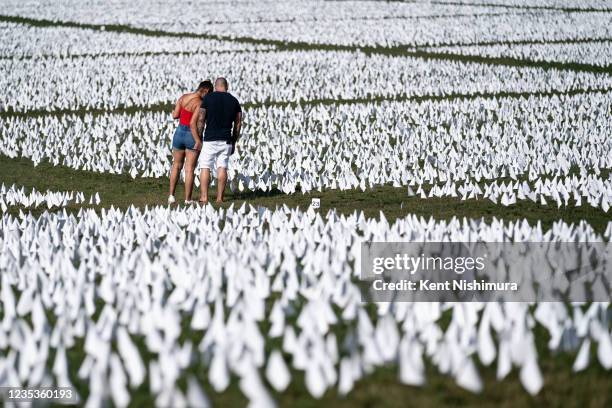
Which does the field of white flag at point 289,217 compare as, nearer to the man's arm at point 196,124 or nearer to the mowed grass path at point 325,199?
the mowed grass path at point 325,199

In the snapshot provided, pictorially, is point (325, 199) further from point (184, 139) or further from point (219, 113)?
point (184, 139)

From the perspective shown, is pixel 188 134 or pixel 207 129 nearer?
pixel 207 129

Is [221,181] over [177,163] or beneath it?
beneath

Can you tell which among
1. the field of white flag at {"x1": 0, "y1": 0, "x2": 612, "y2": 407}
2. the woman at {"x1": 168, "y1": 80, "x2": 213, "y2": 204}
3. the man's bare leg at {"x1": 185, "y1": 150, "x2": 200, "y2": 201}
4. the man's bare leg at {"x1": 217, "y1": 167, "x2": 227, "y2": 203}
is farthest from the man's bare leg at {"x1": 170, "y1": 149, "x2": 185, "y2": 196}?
the man's bare leg at {"x1": 217, "y1": 167, "x2": 227, "y2": 203}

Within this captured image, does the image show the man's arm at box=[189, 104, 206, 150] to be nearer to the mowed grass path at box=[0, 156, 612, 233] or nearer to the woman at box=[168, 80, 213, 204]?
the woman at box=[168, 80, 213, 204]

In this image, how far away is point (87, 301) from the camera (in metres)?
7.92

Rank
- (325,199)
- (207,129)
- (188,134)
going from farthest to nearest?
(325,199) < (188,134) < (207,129)

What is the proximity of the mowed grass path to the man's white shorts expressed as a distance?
631 millimetres

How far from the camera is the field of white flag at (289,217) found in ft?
20.6

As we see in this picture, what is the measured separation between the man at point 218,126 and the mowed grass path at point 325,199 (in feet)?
1.79


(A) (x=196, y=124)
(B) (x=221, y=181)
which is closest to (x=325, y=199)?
(B) (x=221, y=181)

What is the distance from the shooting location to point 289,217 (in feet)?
41.1

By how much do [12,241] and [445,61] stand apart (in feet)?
89.1

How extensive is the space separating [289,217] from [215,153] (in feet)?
6.06
